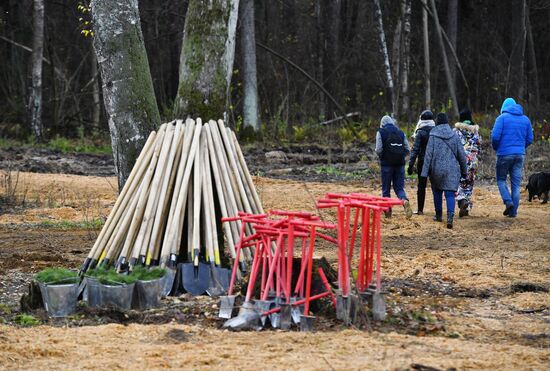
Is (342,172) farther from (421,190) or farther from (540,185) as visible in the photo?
(421,190)

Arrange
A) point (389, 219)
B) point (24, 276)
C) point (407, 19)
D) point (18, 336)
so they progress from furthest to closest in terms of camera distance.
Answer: point (407, 19), point (389, 219), point (24, 276), point (18, 336)

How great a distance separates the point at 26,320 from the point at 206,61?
3588 mm

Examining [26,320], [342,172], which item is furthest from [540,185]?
[26,320]

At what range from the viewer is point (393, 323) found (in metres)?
7.73

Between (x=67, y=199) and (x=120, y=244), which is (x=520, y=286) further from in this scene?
(x=67, y=199)

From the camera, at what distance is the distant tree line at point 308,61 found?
29375 millimetres

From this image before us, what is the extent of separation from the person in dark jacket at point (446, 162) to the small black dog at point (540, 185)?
10.0ft

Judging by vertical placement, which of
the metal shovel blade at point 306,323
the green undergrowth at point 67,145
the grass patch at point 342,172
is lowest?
the metal shovel blade at point 306,323

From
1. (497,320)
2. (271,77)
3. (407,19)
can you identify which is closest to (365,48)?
(271,77)

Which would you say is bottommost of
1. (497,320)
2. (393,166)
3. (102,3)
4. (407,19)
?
(497,320)

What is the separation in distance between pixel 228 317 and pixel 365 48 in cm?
3101

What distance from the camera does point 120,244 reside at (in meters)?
8.96

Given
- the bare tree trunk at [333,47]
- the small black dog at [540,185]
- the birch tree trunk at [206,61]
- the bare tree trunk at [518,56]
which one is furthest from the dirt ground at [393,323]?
the bare tree trunk at [333,47]

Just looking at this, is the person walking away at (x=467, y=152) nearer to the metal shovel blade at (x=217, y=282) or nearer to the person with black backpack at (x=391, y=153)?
the person with black backpack at (x=391, y=153)
